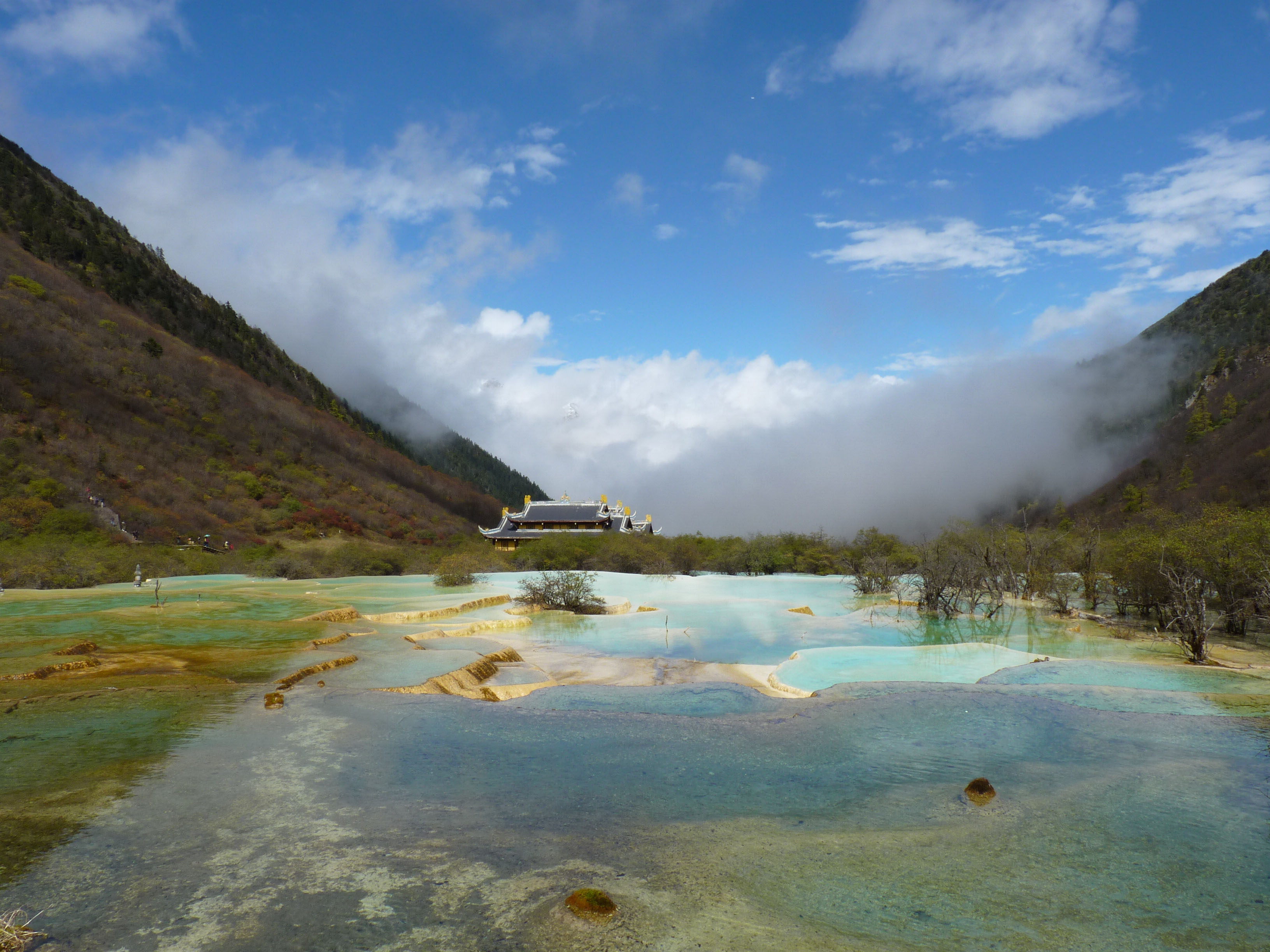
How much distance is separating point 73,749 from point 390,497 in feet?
197

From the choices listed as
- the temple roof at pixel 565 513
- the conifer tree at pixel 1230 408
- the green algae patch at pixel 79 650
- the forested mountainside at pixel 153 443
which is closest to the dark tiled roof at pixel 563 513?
the temple roof at pixel 565 513

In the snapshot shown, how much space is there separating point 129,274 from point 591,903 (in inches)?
3460

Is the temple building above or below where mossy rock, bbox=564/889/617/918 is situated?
Result: above

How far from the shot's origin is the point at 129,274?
70875 mm

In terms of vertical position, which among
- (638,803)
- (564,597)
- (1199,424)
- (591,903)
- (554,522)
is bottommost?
(638,803)

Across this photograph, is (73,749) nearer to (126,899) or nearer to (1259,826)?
(126,899)

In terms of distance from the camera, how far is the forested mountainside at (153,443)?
123ft

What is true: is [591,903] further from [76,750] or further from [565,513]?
[565,513]

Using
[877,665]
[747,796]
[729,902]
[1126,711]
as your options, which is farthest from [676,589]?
[729,902]

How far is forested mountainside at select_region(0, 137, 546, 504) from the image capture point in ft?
218

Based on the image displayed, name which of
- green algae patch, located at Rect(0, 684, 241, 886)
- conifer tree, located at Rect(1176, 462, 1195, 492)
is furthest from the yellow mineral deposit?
conifer tree, located at Rect(1176, 462, 1195, 492)

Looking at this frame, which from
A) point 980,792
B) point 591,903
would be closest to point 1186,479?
point 980,792

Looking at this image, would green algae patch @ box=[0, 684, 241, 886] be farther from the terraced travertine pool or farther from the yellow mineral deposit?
the yellow mineral deposit

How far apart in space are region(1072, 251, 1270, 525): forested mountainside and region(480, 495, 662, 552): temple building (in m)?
34.3
